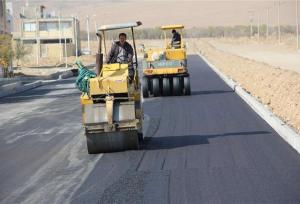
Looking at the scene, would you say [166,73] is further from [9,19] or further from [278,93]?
[9,19]

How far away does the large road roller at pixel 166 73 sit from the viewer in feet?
92.6

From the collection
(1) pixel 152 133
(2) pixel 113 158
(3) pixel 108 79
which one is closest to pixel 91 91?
(3) pixel 108 79

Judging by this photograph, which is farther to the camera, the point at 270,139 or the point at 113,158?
the point at 270,139

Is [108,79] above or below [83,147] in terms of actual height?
above

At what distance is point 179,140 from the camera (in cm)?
1545

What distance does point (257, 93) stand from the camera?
91.6 feet

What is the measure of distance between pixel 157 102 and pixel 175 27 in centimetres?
454

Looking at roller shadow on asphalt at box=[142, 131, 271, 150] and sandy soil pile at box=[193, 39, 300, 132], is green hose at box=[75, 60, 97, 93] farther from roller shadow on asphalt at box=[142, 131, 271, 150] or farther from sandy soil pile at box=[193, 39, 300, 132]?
sandy soil pile at box=[193, 39, 300, 132]

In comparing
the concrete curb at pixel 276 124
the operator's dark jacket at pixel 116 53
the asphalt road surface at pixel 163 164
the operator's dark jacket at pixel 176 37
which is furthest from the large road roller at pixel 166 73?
the operator's dark jacket at pixel 116 53

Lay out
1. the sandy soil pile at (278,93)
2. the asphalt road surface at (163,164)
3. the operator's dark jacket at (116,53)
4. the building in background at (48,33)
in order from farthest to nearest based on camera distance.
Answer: the building in background at (48,33)
the sandy soil pile at (278,93)
the operator's dark jacket at (116,53)
the asphalt road surface at (163,164)

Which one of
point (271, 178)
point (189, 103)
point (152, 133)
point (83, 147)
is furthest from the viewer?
point (189, 103)

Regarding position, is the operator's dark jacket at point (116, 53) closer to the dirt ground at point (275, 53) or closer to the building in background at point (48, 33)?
the dirt ground at point (275, 53)

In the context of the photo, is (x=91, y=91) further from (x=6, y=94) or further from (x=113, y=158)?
(x=6, y=94)

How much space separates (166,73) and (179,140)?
42.7 feet
